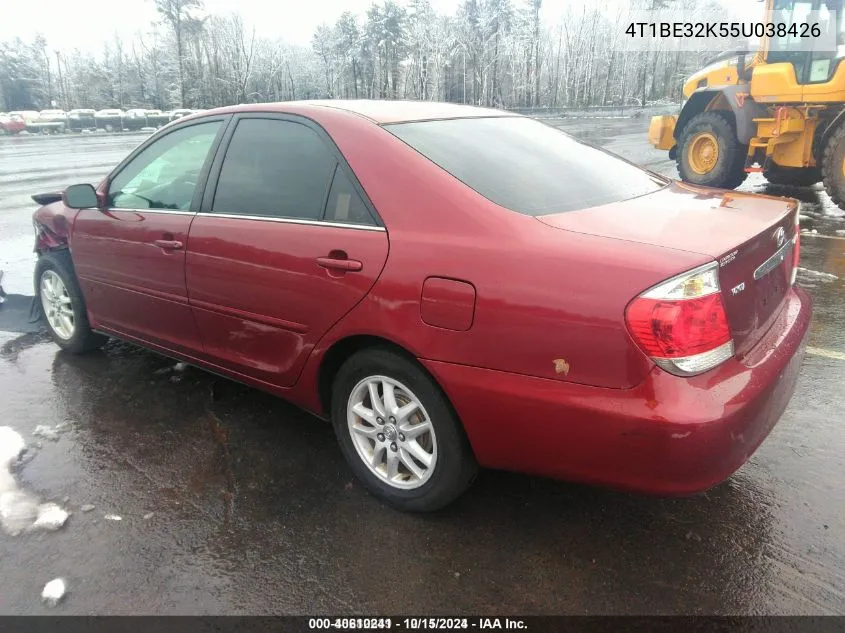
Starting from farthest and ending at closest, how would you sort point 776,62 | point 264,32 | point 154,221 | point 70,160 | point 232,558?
point 264,32, point 70,160, point 776,62, point 154,221, point 232,558

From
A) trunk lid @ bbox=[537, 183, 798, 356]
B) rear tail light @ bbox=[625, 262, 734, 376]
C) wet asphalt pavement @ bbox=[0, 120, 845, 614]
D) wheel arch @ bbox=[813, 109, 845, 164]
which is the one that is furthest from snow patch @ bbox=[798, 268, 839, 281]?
rear tail light @ bbox=[625, 262, 734, 376]

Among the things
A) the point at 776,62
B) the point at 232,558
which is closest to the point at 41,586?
the point at 232,558

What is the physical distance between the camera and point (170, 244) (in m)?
3.26

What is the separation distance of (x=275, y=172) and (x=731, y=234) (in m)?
1.97

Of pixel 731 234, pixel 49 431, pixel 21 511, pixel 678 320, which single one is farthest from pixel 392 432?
pixel 49 431

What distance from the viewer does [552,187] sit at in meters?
2.57

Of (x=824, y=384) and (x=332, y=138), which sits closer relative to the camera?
(x=332, y=138)

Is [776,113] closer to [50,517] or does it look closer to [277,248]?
[277,248]

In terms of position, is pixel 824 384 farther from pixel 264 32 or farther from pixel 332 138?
pixel 264 32

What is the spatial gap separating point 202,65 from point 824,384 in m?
66.2

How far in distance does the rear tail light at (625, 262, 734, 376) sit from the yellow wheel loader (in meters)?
7.82

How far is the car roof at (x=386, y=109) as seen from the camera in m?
2.85

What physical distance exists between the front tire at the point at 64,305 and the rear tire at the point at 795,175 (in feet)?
32.3

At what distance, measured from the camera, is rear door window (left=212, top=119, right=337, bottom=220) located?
9.03ft
